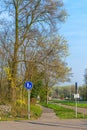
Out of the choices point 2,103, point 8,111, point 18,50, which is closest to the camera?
point 8,111

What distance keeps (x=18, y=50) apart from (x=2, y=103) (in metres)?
6.06

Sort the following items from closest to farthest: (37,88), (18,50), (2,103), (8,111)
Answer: (8,111), (2,103), (18,50), (37,88)

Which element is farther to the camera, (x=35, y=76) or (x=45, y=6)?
(x=35, y=76)

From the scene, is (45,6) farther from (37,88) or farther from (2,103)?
(37,88)

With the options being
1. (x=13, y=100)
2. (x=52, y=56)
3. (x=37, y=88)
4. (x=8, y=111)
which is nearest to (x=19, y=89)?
(x=13, y=100)

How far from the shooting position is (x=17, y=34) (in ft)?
124

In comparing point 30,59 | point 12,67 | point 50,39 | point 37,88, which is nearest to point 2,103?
point 12,67

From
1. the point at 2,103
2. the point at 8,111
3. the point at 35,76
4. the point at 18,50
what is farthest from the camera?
the point at 35,76

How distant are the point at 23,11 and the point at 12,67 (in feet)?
19.7

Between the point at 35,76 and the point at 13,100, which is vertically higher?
the point at 35,76

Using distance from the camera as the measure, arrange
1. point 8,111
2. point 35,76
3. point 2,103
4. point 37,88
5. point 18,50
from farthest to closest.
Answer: point 37,88 < point 35,76 < point 18,50 < point 2,103 < point 8,111

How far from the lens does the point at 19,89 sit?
3934 centimetres

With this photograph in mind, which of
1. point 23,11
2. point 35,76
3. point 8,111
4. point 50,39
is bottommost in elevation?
point 8,111

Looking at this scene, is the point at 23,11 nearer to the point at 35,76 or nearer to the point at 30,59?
the point at 30,59
